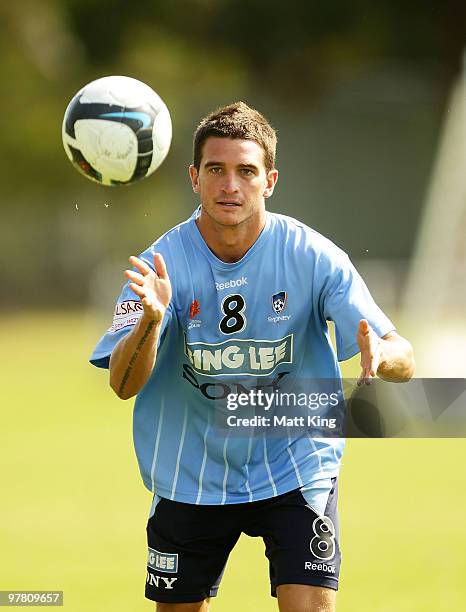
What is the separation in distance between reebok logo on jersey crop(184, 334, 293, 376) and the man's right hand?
0.43 m

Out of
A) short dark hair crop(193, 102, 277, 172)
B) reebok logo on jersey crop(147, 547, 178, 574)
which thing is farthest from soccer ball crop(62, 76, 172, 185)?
reebok logo on jersey crop(147, 547, 178, 574)

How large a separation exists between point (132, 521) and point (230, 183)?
5.04 metres

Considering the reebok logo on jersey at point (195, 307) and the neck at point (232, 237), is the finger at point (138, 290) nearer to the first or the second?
the reebok logo on jersey at point (195, 307)

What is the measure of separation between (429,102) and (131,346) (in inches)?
1547

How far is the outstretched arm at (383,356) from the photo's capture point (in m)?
4.96

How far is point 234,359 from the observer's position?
5.54m

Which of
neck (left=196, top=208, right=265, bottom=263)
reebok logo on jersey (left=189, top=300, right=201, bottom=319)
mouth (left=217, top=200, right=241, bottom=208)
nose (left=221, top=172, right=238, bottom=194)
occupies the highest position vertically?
nose (left=221, top=172, right=238, bottom=194)

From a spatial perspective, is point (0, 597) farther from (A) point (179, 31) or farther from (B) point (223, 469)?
(A) point (179, 31)

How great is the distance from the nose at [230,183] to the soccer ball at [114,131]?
1.42m

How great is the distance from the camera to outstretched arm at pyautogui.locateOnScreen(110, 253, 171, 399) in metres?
5.09

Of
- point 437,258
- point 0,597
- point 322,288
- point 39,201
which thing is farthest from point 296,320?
point 39,201

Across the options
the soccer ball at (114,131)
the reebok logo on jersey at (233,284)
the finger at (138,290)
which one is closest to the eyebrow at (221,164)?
the reebok logo on jersey at (233,284)

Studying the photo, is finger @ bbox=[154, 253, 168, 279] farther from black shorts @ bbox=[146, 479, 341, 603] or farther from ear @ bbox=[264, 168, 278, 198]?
black shorts @ bbox=[146, 479, 341, 603]

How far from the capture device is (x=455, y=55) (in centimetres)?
4416
